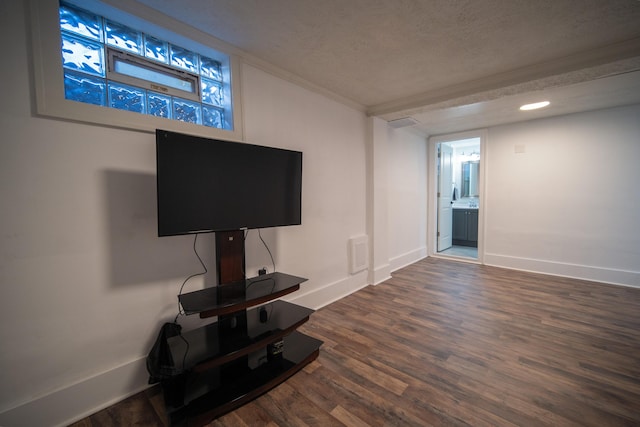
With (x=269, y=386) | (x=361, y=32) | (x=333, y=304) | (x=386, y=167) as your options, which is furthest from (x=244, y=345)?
(x=386, y=167)

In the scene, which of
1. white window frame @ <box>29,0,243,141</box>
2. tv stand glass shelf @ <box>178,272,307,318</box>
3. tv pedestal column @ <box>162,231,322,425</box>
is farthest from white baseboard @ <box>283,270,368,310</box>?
white window frame @ <box>29,0,243,141</box>

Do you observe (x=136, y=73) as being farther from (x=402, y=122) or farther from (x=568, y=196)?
(x=568, y=196)

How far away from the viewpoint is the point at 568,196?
150 inches

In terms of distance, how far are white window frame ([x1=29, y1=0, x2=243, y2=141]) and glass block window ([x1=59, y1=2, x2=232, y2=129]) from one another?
0.06 m

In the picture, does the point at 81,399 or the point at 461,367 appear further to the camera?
the point at 461,367

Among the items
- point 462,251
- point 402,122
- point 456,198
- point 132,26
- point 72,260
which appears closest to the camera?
point 72,260

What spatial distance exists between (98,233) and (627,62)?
4.15m

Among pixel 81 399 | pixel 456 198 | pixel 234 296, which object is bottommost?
pixel 81 399

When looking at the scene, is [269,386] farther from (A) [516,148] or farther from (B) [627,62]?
(A) [516,148]

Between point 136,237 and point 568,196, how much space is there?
5.39 m

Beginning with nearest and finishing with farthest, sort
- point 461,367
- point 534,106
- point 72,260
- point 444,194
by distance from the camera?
1. point 72,260
2. point 461,367
3. point 534,106
4. point 444,194

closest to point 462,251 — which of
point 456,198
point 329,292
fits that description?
point 456,198

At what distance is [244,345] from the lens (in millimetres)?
1591

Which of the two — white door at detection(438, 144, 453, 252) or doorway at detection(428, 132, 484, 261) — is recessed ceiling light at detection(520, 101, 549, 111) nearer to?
doorway at detection(428, 132, 484, 261)
